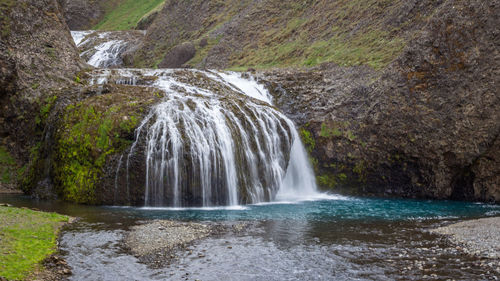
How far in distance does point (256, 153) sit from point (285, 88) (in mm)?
8343

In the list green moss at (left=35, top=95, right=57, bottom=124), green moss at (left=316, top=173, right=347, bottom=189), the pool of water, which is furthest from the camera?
green moss at (left=316, top=173, right=347, bottom=189)

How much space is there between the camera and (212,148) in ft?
65.2

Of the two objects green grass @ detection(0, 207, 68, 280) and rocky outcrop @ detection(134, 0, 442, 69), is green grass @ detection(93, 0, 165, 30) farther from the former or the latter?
green grass @ detection(0, 207, 68, 280)

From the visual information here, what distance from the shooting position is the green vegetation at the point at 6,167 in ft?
71.5

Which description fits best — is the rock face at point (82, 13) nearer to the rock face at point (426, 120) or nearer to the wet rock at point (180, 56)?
the wet rock at point (180, 56)

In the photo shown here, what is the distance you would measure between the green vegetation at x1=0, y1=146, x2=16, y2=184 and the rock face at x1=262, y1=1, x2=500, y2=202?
652 inches

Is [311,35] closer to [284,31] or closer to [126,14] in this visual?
[284,31]

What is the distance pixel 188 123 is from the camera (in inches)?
792

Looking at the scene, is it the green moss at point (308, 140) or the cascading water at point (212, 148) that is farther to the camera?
the green moss at point (308, 140)

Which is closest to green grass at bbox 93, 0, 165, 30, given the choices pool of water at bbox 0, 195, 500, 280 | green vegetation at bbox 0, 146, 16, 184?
green vegetation at bbox 0, 146, 16, 184

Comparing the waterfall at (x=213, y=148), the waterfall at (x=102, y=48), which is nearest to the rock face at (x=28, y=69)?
the waterfall at (x=213, y=148)

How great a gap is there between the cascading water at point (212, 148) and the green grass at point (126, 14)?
4849 cm

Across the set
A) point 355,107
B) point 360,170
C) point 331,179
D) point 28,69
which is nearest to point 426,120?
point 355,107

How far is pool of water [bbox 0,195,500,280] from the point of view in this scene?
923cm
